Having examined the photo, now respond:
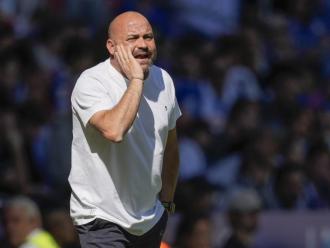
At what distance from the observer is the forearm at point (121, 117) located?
22.0 feet

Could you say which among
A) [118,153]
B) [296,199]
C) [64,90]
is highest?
[118,153]

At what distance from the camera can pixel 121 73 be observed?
23.4 ft

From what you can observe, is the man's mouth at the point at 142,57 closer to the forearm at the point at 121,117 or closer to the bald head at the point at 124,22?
the bald head at the point at 124,22

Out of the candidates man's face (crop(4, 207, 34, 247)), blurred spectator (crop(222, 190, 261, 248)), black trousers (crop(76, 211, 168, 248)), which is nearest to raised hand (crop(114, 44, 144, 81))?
black trousers (crop(76, 211, 168, 248))

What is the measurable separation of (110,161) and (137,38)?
0.68 m

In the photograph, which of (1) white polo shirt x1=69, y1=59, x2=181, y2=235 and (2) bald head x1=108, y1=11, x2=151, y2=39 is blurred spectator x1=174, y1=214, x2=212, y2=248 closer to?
(1) white polo shirt x1=69, y1=59, x2=181, y2=235

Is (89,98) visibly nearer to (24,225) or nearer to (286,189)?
(24,225)

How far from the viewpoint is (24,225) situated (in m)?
9.75

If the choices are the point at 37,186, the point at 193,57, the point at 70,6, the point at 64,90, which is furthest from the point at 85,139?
the point at 70,6

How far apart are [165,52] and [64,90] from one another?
1.96m

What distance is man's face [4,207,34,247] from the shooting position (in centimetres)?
974

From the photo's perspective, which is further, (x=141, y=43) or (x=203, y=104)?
(x=203, y=104)

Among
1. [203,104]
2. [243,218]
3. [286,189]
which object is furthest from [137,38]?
[203,104]

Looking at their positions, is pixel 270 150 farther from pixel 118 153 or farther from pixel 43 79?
pixel 118 153
